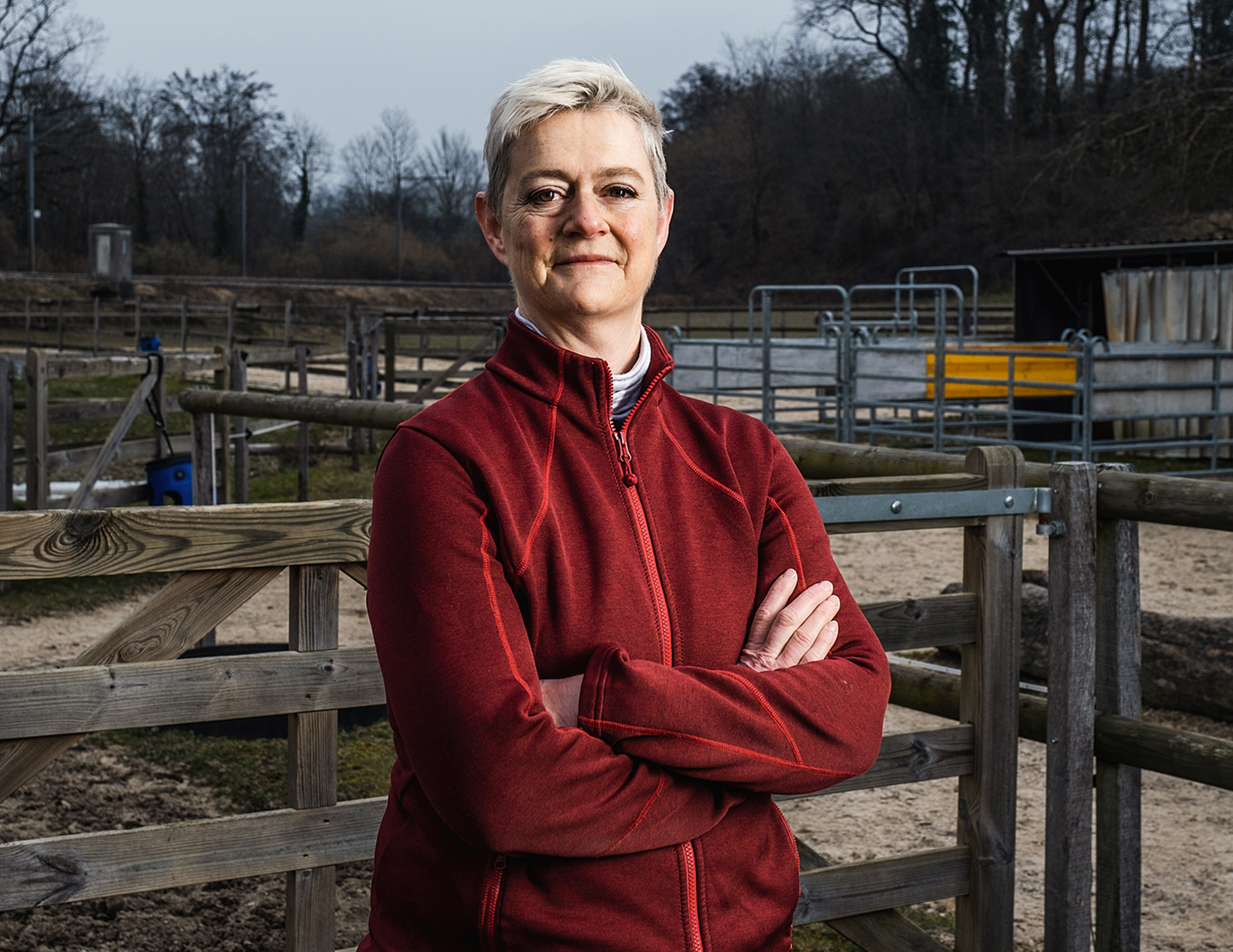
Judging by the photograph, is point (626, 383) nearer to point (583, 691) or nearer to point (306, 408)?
point (583, 691)

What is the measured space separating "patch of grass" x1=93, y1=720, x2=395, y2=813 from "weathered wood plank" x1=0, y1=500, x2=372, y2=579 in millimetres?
2246

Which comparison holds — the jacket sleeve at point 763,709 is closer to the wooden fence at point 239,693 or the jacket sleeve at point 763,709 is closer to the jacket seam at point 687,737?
the jacket seam at point 687,737

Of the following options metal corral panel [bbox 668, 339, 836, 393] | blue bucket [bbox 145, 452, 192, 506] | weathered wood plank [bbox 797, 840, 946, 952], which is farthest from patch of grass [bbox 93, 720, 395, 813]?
A: metal corral panel [bbox 668, 339, 836, 393]

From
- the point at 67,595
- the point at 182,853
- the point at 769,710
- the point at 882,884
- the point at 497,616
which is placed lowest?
the point at 67,595

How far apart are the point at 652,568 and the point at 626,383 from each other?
236mm

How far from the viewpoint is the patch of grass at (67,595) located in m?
6.87

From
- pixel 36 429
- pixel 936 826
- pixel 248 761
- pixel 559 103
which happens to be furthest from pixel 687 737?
pixel 36 429

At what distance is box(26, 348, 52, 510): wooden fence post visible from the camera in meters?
7.34

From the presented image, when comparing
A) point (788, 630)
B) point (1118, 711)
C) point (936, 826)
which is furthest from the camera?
point (936, 826)

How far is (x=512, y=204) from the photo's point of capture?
59.4 inches

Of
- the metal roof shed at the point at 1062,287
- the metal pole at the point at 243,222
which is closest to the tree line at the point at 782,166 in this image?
the metal pole at the point at 243,222

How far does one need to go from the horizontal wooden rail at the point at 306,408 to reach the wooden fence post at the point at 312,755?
1.25m

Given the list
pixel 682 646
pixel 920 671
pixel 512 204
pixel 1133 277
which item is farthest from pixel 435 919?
pixel 1133 277

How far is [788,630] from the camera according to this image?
1522 millimetres
